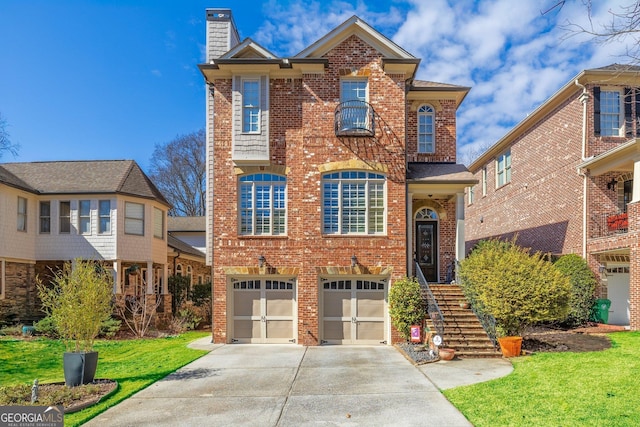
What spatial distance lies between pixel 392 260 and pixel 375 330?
2.35 metres

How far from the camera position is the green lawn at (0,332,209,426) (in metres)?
9.44

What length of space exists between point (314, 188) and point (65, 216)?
1165 cm

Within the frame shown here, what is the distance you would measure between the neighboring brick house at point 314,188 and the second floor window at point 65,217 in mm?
8011

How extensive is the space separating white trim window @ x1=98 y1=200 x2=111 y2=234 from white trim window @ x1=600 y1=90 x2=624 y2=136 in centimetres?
1967

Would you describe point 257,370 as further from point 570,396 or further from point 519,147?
point 519,147

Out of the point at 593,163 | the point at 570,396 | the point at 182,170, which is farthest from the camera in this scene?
the point at 182,170

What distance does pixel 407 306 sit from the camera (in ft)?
44.9

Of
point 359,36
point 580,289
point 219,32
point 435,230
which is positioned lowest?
point 580,289

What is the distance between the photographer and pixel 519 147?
2203cm

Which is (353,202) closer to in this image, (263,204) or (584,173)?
(263,204)

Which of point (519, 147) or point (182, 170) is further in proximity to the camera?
point (182, 170)

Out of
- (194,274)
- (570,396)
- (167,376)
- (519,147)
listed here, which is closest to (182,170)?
(194,274)

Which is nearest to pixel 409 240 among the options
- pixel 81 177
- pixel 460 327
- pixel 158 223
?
pixel 460 327

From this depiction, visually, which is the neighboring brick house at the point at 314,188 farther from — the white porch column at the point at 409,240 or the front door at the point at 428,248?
the front door at the point at 428,248
